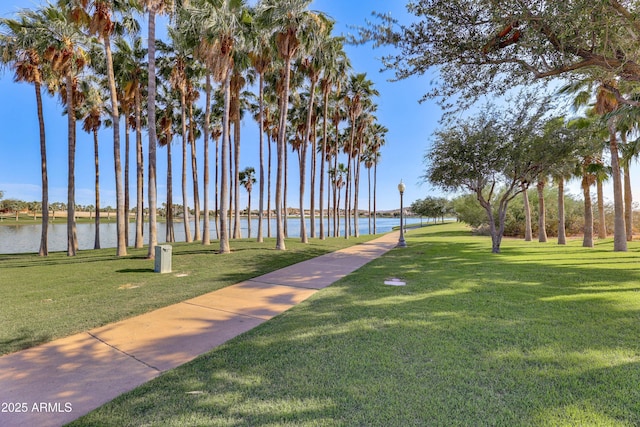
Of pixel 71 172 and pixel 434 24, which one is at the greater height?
pixel 434 24

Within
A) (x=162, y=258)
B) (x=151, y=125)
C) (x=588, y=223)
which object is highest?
(x=151, y=125)

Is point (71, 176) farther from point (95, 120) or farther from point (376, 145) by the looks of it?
point (376, 145)

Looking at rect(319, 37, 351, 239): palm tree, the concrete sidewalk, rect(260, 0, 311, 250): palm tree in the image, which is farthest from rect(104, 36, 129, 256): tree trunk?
rect(319, 37, 351, 239): palm tree

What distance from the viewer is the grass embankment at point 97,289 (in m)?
4.48

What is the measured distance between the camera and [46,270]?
9.28m

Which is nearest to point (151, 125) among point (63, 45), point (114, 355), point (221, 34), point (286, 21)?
point (221, 34)

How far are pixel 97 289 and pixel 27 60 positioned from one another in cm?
1428

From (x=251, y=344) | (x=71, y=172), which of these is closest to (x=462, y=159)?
(x=251, y=344)

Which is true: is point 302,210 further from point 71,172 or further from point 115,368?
point 115,368

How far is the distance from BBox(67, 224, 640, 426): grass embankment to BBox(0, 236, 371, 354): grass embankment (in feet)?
9.01

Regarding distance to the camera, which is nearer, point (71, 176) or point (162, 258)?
point (162, 258)

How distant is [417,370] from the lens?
116 inches

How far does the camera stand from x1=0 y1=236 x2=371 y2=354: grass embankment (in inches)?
176

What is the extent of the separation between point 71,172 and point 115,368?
14.9 metres
